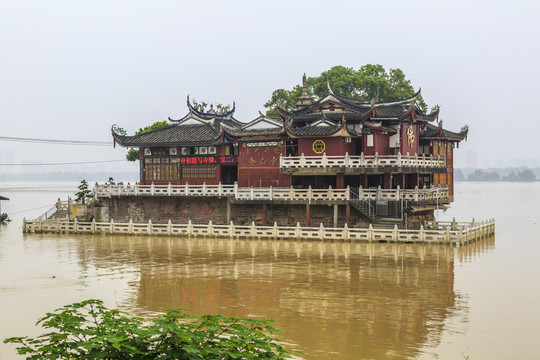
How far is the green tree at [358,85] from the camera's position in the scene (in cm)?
6262

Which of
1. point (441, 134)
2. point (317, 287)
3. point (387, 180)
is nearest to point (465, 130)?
point (441, 134)

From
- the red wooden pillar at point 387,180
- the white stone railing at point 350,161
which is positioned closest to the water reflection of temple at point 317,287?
the red wooden pillar at point 387,180

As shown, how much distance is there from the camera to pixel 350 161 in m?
38.3

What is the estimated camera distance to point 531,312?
67.2ft

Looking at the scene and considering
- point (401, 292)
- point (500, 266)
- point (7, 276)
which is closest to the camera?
point (401, 292)

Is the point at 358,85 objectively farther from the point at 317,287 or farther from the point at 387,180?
the point at 317,287

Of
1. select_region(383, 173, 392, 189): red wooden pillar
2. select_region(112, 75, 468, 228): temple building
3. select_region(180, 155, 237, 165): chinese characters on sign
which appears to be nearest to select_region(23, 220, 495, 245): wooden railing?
select_region(112, 75, 468, 228): temple building

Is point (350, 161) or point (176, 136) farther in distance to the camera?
point (176, 136)

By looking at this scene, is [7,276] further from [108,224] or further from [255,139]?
[255,139]

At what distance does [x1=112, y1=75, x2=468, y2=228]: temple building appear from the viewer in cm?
3911

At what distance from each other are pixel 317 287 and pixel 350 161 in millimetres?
15389

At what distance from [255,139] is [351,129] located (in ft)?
22.8

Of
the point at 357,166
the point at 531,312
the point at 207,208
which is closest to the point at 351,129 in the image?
the point at 357,166

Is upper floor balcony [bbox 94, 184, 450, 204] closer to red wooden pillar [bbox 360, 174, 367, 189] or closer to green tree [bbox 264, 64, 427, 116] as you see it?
red wooden pillar [bbox 360, 174, 367, 189]
